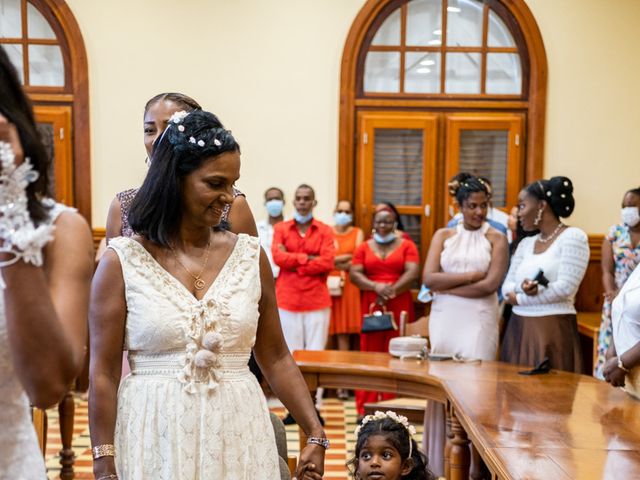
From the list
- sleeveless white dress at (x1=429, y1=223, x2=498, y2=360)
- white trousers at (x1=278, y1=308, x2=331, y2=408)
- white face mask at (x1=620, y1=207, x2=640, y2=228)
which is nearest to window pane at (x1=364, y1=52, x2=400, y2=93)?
white trousers at (x1=278, y1=308, x2=331, y2=408)

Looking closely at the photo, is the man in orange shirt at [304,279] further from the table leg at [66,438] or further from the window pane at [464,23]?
the table leg at [66,438]

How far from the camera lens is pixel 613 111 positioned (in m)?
8.16

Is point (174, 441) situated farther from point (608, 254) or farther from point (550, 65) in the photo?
point (550, 65)

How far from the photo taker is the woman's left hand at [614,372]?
3.58 metres

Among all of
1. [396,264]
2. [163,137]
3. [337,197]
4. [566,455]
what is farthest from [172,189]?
[337,197]

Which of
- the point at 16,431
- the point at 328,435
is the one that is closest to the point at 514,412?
the point at 16,431

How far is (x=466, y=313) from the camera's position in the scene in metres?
5.55

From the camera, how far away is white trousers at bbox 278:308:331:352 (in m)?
7.11

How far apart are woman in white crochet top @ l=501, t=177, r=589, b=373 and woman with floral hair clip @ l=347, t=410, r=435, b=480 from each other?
1.67 meters

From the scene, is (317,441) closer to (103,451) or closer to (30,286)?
(103,451)

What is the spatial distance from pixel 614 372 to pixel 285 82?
5.12m

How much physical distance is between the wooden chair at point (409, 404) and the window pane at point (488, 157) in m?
2.60

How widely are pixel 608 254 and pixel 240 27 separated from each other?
12.3ft

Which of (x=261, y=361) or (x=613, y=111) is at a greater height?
(x=613, y=111)
